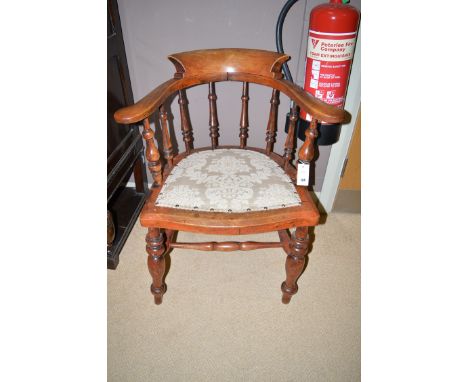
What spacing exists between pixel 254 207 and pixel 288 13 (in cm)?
95

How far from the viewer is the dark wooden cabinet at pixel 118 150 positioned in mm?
1466

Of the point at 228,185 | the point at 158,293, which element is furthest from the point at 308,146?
the point at 158,293

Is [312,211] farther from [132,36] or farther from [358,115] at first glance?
[132,36]

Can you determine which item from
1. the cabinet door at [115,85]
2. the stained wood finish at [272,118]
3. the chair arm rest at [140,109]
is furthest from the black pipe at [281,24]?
the cabinet door at [115,85]

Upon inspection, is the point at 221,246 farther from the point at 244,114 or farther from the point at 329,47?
the point at 329,47

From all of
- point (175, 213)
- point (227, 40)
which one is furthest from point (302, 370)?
point (227, 40)

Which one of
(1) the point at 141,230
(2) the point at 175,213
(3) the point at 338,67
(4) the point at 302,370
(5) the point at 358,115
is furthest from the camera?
(1) the point at 141,230

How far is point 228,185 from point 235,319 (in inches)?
24.8

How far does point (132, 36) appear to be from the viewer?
156 centimetres

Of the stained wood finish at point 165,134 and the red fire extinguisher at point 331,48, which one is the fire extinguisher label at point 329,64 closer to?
the red fire extinguisher at point 331,48

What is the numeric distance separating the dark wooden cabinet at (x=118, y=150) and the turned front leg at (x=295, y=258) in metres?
0.87

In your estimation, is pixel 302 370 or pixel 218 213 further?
pixel 302 370

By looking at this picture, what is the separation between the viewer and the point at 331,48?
1.35 m

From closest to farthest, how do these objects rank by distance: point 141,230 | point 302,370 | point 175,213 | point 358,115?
1. point 175,213
2. point 302,370
3. point 358,115
4. point 141,230
